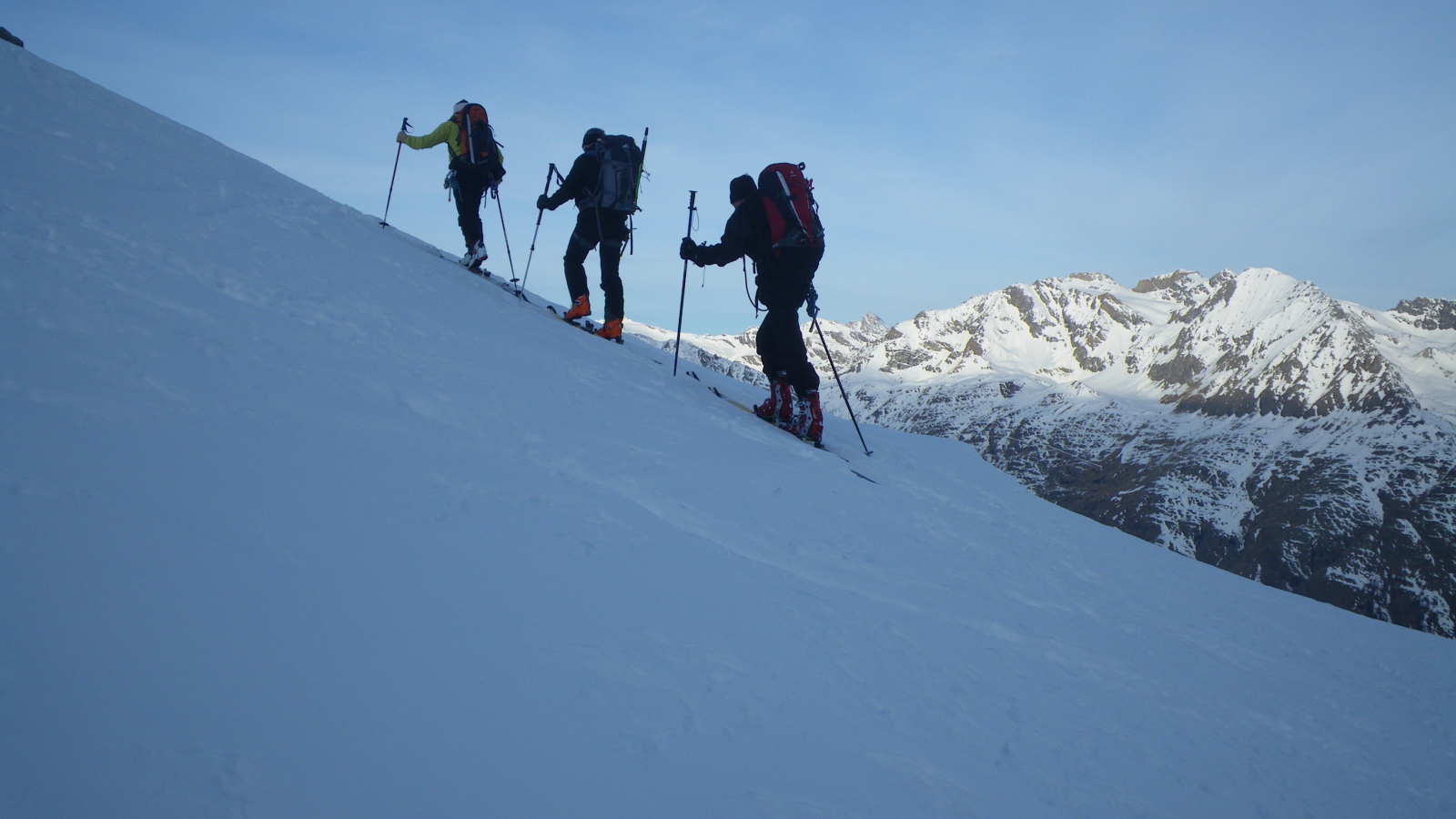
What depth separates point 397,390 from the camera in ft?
17.4

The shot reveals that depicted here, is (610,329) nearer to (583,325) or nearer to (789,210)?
(583,325)

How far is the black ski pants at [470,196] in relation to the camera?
12266 mm

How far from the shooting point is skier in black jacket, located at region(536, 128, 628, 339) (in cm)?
1084

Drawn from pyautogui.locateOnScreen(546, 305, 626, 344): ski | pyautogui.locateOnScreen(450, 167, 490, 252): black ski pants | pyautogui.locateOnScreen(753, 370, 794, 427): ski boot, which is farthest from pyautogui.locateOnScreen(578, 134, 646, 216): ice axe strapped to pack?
pyautogui.locateOnScreen(753, 370, 794, 427): ski boot

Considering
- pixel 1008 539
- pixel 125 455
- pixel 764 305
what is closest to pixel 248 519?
pixel 125 455

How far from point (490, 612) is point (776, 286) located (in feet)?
21.3

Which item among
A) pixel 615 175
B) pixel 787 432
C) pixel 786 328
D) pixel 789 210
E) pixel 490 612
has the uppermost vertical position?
pixel 615 175

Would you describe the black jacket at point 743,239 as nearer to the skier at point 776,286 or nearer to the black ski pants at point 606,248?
the skier at point 776,286

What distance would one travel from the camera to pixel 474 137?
12.0 m

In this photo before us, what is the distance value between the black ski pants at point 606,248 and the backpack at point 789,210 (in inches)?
124

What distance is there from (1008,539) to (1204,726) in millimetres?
2896

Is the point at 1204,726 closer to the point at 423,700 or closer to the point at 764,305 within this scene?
the point at 423,700

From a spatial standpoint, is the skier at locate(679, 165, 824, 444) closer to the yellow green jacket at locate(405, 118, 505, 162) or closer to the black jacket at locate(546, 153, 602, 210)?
the black jacket at locate(546, 153, 602, 210)

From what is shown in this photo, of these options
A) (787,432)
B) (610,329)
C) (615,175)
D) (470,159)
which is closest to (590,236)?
(615,175)
